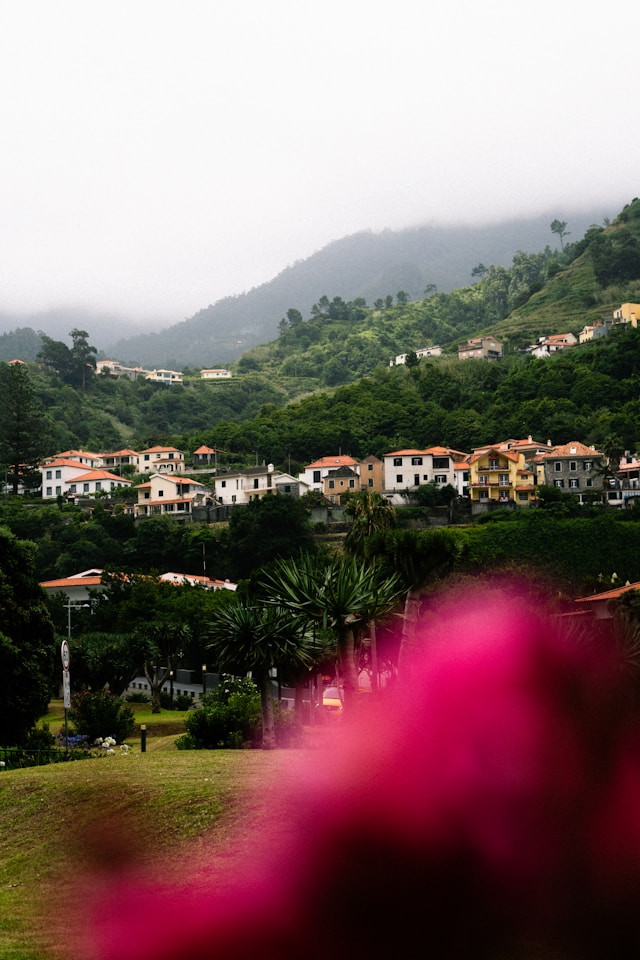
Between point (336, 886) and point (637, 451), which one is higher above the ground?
point (637, 451)

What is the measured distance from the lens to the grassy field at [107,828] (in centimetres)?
1147

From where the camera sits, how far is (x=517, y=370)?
11088 centimetres

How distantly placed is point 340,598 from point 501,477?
6001 centimetres

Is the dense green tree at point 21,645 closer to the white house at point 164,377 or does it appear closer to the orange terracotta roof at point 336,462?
the orange terracotta roof at point 336,462

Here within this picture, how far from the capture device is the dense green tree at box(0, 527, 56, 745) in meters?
29.1

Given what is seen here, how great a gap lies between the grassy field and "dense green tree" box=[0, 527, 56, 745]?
11946 millimetres

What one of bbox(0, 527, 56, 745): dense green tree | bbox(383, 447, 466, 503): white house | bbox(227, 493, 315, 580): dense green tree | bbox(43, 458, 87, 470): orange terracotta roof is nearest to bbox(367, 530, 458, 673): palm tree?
bbox(0, 527, 56, 745): dense green tree

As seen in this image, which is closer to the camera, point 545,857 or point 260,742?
point 545,857

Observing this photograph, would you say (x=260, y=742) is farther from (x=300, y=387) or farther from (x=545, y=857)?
(x=300, y=387)

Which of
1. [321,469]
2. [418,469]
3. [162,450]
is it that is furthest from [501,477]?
[162,450]

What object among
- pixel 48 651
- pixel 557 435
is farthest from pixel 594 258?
pixel 48 651

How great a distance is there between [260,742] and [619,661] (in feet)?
38.0

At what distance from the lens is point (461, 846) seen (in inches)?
411

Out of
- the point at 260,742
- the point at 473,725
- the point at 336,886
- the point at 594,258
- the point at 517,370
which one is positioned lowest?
the point at 260,742
